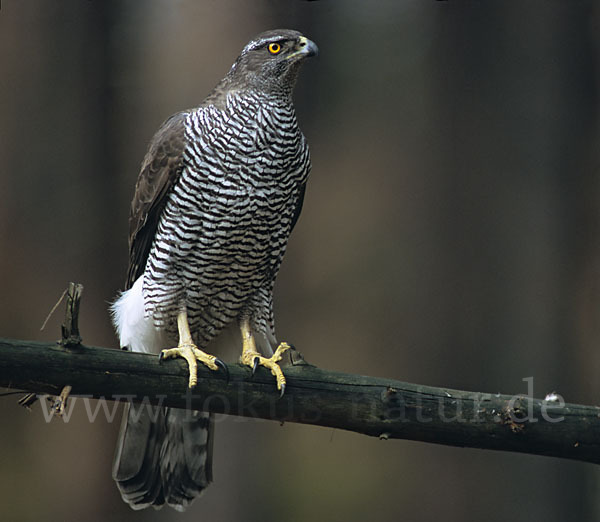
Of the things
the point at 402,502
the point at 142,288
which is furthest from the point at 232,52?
the point at 402,502

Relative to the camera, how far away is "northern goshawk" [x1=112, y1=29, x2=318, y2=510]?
12.0 ft

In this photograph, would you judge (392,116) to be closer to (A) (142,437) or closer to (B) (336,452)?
(B) (336,452)

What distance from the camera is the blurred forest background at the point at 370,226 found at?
588cm

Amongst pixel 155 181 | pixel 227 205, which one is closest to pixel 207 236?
pixel 227 205

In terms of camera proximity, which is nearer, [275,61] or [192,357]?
[192,357]

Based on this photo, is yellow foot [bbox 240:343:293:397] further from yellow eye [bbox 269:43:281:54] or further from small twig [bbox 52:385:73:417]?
yellow eye [bbox 269:43:281:54]

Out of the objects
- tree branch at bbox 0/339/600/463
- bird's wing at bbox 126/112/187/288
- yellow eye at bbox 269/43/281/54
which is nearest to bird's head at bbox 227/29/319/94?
yellow eye at bbox 269/43/281/54

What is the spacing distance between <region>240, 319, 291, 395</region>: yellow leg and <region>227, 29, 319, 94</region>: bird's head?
51.1 inches

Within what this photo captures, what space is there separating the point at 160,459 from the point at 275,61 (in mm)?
2222

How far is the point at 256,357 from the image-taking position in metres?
3.59

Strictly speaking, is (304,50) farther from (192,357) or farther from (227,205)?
(192,357)

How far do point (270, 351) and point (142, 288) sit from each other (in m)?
0.77

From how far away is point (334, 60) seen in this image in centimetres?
686

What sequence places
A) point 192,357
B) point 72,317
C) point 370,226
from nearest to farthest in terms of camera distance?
1. point 72,317
2. point 192,357
3. point 370,226
